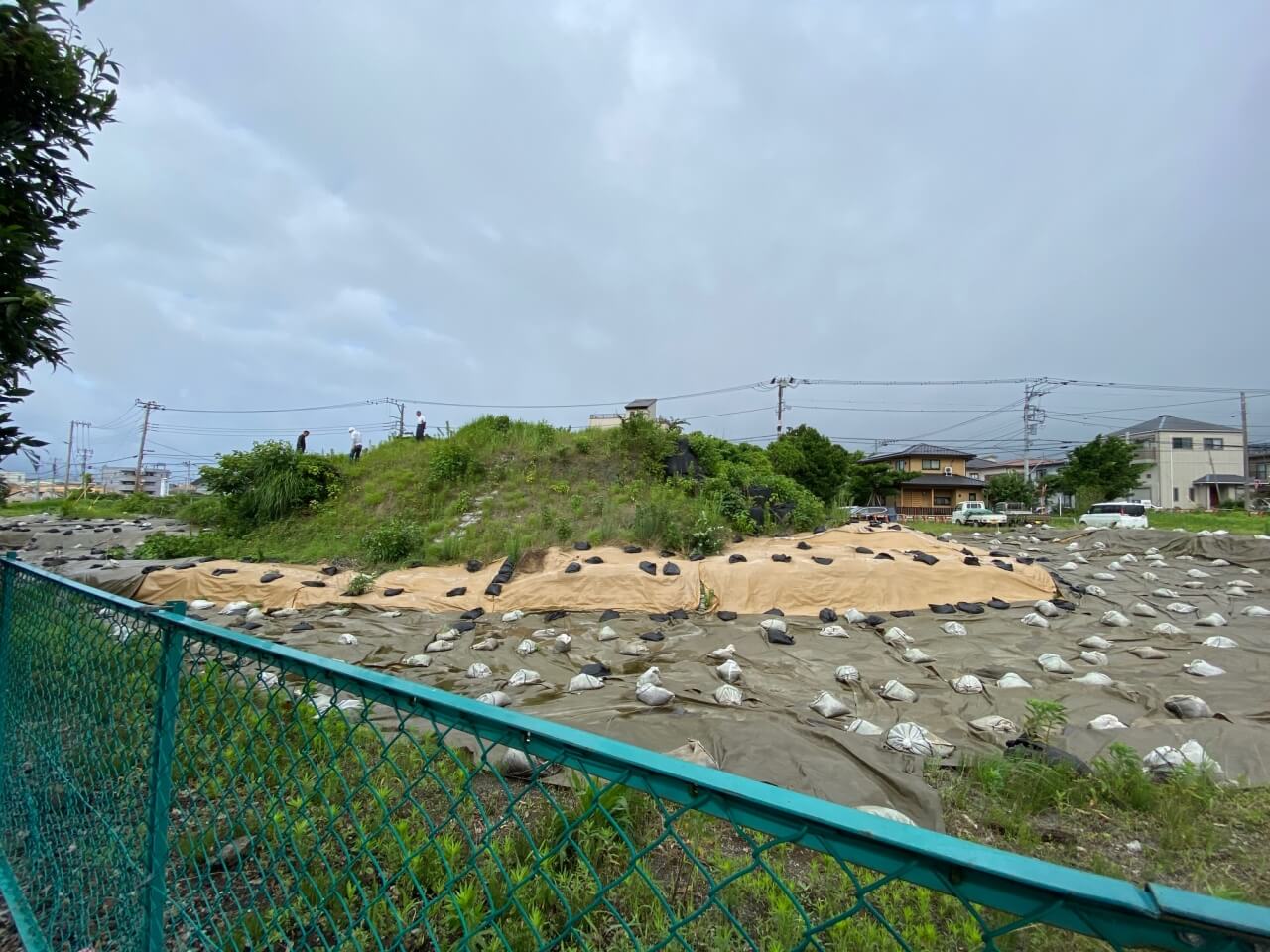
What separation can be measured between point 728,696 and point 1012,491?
38021 mm

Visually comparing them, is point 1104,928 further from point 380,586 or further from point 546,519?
point 546,519

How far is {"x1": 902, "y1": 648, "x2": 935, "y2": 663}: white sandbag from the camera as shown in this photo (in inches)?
191

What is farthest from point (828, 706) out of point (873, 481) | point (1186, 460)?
point (1186, 460)

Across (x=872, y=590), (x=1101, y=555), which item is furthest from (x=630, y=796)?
(x=1101, y=555)

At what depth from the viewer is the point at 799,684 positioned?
14.5 feet

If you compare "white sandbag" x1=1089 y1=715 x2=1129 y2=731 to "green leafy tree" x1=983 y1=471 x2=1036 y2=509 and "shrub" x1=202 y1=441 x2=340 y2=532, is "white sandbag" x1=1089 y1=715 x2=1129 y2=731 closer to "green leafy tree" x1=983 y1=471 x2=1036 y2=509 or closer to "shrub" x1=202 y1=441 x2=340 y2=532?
"shrub" x1=202 y1=441 x2=340 y2=532

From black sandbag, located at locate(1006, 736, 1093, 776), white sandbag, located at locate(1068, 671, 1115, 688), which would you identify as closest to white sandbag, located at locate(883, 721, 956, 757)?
black sandbag, located at locate(1006, 736, 1093, 776)

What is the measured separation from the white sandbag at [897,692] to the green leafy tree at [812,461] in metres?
14.4

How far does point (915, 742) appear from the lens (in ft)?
10.3

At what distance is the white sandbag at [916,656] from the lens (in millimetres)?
4848

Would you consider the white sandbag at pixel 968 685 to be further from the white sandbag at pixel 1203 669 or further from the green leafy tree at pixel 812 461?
the green leafy tree at pixel 812 461

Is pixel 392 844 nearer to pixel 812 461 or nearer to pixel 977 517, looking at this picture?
pixel 812 461

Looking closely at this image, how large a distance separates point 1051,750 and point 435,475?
36.2 feet

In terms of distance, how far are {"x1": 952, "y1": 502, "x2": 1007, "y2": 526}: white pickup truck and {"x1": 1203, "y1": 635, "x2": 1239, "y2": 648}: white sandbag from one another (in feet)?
74.6
